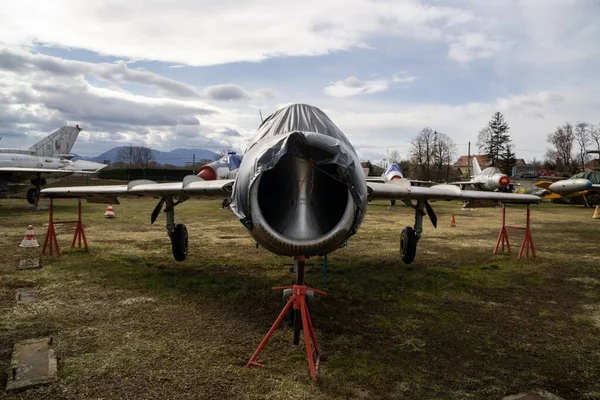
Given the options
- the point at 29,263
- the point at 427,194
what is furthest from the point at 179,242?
the point at 427,194

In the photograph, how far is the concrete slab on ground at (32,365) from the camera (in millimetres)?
3904

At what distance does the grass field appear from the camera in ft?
13.2

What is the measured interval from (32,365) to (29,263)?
553cm

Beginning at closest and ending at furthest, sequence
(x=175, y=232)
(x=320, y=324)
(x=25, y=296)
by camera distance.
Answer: (x=320, y=324)
(x=25, y=296)
(x=175, y=232)

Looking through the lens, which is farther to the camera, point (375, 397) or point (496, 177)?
point (496, 177)

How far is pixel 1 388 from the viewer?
3836mm

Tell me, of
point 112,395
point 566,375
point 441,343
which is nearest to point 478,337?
point 441,343

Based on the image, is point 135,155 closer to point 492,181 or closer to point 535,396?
point 492,181

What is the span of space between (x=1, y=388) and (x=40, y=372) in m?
0.33

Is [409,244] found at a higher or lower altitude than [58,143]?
lower

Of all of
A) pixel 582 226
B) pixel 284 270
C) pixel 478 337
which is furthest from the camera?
pixel 582 226

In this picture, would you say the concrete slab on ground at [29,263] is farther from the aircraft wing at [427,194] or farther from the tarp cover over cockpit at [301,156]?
the aircraft wing at [427,194]

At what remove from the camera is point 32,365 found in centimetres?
426

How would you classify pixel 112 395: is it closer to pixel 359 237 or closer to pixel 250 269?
pixel 250 269
